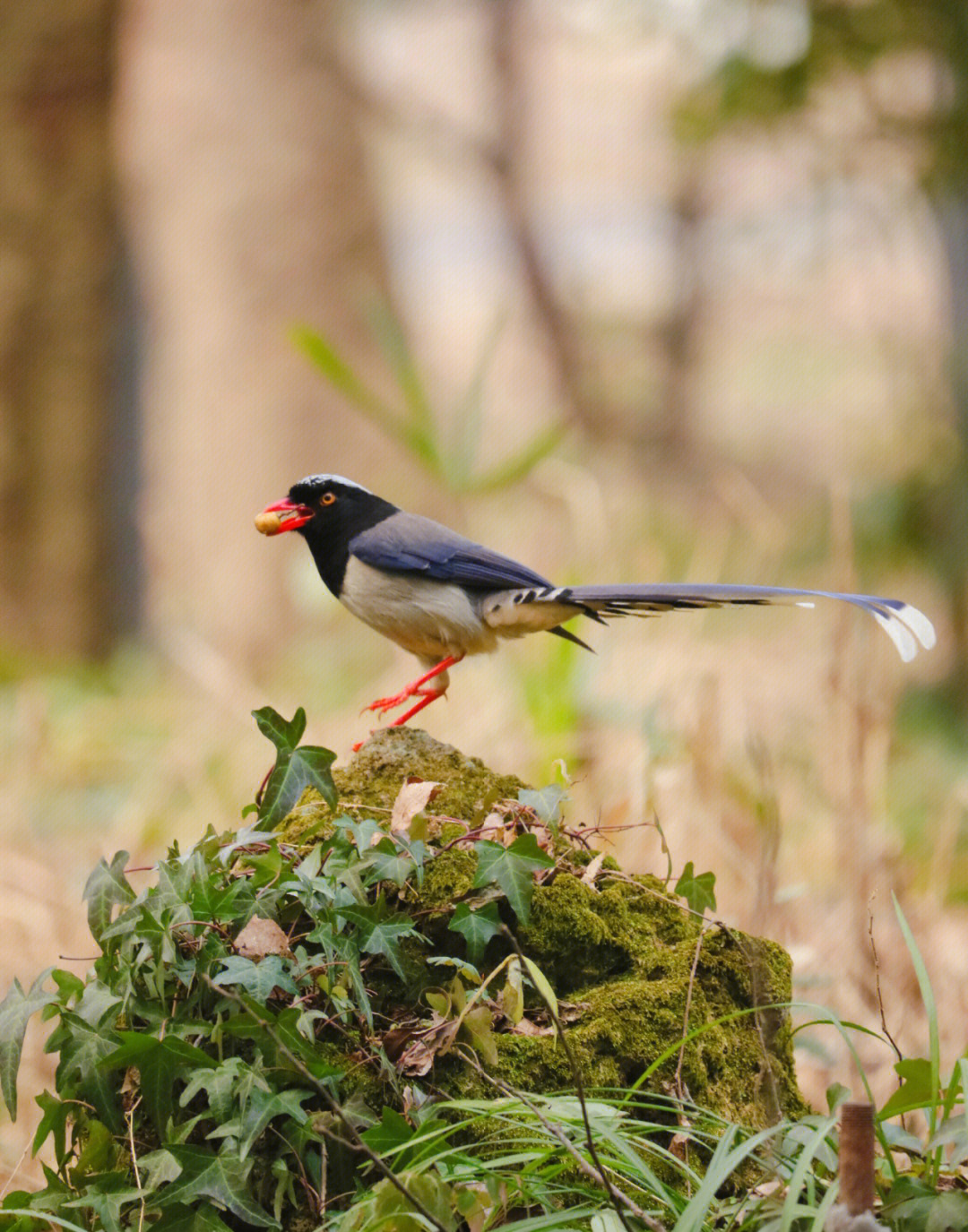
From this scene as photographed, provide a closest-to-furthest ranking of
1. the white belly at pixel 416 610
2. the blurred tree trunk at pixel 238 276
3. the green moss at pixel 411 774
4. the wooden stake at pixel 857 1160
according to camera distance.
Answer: the wooden stake at pixel 857 1160 < the green moss at pixel 411 774 < the white belly at pixel 416 610 < the blurred tree trunk at pixel 238 276

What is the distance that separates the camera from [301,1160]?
1.64m

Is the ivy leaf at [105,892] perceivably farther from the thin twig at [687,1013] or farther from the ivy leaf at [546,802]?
the thin twig at [687,1013]

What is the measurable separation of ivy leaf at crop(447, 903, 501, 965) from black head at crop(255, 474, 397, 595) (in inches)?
49.4

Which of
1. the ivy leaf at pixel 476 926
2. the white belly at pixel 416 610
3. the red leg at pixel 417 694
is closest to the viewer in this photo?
the ivy leaf at pixel 476 926

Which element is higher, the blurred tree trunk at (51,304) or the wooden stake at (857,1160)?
the blurred tree trunk at (51,304)

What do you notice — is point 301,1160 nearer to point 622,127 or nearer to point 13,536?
point 13,536

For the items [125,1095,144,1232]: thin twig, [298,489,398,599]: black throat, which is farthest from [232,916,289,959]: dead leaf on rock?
[298,489,398,599]: black throat

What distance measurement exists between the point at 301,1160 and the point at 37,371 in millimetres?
8003

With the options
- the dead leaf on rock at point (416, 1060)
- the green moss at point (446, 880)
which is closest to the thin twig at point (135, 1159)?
the dead leaf on rock at point (416, 1060)

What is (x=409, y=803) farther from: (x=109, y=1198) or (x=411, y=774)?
(x=109, y=1198)

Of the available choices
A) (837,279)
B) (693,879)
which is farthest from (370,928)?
(837,279)

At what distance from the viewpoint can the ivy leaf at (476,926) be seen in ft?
5.98

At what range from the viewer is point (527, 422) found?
1477 cm

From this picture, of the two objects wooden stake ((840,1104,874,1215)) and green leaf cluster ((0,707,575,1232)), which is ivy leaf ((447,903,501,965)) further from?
wooden stake ((840,1104,874,1215))
